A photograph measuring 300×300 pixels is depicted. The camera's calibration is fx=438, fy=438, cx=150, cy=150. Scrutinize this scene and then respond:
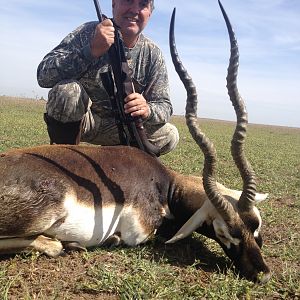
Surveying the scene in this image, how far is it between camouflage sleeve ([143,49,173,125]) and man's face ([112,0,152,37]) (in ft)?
2.08

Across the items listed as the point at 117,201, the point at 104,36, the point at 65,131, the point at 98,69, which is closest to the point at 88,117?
the point at 65,131

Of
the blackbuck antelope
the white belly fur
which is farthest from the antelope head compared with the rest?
the white belly fur

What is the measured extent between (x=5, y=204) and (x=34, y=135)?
11.5 meters

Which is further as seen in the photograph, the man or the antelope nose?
the man

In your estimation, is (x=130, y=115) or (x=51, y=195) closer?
(x=51, y=195)

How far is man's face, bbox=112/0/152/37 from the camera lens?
6.20 metres

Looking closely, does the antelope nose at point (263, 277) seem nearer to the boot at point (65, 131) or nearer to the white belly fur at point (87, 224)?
the white belly fur at point (87, 224)

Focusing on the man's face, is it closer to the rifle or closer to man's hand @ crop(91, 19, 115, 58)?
the rifle

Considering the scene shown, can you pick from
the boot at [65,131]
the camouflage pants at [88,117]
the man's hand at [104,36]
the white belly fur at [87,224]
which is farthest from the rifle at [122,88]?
the white belly fur at [87,224]

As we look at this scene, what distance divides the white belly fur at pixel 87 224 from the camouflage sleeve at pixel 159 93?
92.3 inches

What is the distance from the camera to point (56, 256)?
3988mm

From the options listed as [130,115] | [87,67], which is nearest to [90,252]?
[130,115]

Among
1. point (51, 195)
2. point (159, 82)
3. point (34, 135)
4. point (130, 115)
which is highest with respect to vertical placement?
point (159, 82)

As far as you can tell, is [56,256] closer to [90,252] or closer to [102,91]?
[90,252]
